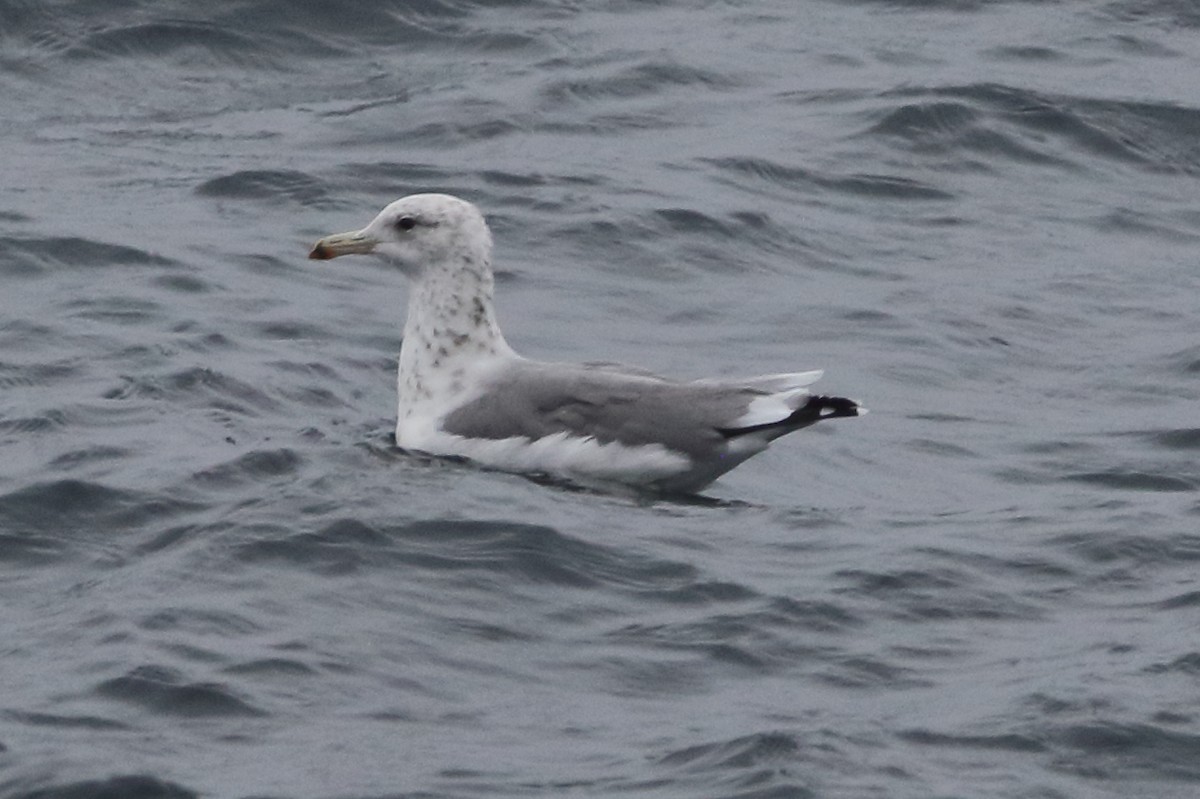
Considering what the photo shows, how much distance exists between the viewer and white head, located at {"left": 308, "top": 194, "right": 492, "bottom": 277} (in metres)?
11.7

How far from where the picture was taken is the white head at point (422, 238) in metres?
11.7

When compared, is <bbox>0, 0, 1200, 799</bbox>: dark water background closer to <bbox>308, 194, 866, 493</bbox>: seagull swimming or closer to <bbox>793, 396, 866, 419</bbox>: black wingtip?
<bbox>308, 194, 866, 493</bbox>: seagull swimming

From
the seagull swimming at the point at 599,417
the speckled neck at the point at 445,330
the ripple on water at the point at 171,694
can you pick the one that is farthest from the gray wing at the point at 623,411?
the ripple on water at the point at 171,694

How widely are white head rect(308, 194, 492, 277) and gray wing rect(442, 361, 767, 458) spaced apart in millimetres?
1040

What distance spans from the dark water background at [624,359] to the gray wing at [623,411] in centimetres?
29

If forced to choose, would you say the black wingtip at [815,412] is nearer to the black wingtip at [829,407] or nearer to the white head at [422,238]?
the black wingtip at [829,407]

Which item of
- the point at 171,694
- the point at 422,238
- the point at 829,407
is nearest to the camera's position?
the point at 171,694

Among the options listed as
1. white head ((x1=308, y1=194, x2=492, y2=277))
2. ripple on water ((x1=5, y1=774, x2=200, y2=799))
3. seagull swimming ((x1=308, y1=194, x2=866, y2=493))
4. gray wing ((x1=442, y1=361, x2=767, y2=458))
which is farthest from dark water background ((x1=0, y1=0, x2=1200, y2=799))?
white head ((x1=308, y1=194, x2=492, y2=277))

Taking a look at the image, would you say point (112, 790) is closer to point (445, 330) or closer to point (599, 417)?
point (599, 417)

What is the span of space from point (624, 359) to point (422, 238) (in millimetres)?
1728

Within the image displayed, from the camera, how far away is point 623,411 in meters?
10.7

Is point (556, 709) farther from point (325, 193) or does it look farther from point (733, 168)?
point (733, 168)

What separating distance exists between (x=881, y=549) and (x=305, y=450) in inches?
91.7

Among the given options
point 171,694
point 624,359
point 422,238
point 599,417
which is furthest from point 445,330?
point 171,694
